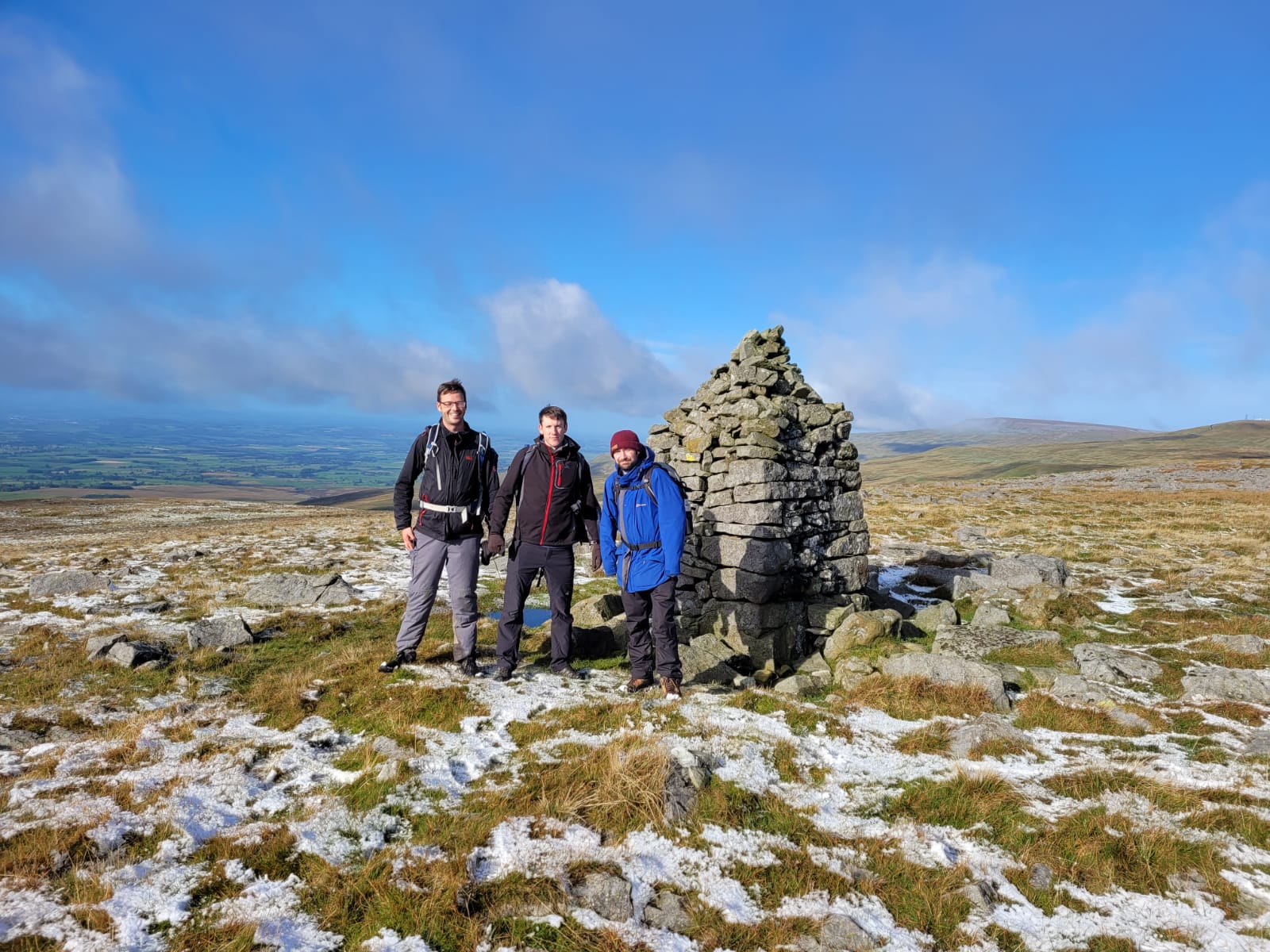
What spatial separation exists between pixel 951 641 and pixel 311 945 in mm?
10090

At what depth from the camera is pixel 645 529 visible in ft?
26.2

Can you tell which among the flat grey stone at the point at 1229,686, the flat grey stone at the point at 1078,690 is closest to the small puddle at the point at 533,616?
the flat grey stone at the point at 1078,690

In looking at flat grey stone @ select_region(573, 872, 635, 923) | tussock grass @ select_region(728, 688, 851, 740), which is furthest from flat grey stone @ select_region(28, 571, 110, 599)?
flat grey stone @ select_region(573, 872, 635, 923)

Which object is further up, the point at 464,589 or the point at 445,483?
the point at 445,483

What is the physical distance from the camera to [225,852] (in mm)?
4406

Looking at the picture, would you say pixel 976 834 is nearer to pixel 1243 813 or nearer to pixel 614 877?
pixel 1243 813

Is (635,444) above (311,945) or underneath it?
above

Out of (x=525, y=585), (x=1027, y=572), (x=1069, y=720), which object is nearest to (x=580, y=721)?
(x=525, y=585)

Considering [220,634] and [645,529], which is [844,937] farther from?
[220,634]

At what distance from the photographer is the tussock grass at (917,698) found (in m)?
7.68

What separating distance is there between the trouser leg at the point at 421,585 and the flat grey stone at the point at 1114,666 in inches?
389

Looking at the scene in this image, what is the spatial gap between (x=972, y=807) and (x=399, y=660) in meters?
7.02

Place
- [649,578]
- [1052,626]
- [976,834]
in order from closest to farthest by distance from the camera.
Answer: [976,834], [649,578], [1052,626]

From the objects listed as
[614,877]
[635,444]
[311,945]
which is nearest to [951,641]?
[635,444]
